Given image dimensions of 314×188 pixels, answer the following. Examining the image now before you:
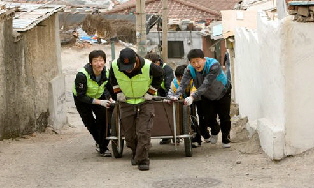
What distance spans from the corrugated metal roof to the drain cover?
22.8ft

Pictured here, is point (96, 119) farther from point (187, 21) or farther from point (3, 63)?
point (187, 21)

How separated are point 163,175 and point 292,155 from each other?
1636 mm

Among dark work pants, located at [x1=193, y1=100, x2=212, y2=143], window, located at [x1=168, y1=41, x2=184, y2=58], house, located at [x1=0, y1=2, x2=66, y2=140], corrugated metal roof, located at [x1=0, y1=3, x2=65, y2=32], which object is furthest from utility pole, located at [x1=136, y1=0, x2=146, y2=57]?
window, located at [x1=168, y1=41, x2=184, y2=58]

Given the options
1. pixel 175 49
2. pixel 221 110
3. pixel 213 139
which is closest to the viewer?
pixel 221 110

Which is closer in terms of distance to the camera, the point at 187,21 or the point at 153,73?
the point at 153,73

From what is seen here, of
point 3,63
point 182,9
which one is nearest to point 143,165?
point 3,63

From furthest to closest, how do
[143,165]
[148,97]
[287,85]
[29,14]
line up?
[29,14], [148,97], [143,165], [287,85]

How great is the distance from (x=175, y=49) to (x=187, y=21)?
1.97 metres

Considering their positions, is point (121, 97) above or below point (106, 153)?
above

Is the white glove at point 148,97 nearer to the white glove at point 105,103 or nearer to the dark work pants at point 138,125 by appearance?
the dark work pants at point 138,125

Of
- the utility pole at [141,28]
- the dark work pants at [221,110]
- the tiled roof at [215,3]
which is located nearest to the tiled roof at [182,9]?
the tiled roof at [215,3]

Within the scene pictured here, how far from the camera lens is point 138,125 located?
10391 mm

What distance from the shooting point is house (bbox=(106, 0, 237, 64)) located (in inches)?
1870

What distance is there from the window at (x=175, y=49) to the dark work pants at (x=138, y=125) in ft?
128
